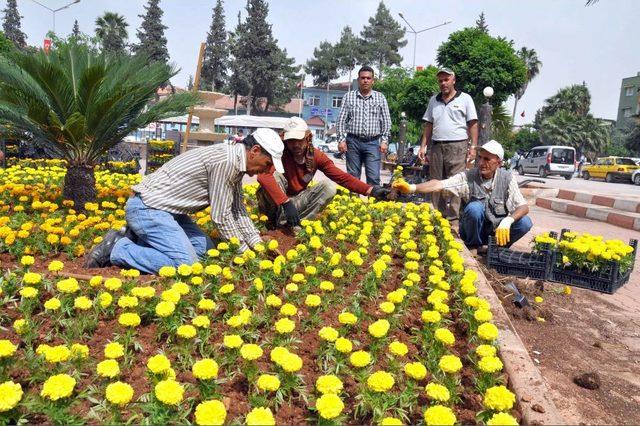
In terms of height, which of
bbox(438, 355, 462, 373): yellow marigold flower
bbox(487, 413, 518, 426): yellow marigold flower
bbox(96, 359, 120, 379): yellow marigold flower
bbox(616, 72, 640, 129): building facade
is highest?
bbox(616, 72, 640, 129): building facade

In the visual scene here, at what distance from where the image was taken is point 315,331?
258cm

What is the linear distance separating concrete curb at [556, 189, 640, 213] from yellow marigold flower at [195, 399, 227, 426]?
11535 mm

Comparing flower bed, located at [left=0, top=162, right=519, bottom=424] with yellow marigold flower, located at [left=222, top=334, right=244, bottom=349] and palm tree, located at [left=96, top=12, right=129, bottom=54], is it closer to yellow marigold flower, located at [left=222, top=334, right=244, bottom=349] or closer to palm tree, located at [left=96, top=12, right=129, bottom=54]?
yellow marigold flower, located at [left=222, top=334, right=244, bottom=349]

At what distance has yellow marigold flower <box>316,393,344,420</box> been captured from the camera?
164 cm

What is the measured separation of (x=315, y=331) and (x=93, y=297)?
125 cm

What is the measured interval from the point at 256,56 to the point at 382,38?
1822 cm

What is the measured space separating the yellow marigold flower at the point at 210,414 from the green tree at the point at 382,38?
63.7m

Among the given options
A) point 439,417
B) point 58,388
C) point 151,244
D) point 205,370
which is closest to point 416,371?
point 439,417

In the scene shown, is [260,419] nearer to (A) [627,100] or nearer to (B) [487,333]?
(B) [487,333]

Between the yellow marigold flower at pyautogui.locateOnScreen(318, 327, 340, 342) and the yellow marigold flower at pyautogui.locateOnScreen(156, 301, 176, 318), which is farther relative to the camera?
the yellow marigold flower at pyautogui.locateOnScreen(156, 301, 176, 318)

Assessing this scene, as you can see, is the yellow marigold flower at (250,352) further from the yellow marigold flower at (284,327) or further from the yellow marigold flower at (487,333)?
the yellow marigold flower at (487,333)

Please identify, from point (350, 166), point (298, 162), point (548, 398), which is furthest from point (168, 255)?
point (350, 166)

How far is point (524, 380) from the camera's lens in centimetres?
224

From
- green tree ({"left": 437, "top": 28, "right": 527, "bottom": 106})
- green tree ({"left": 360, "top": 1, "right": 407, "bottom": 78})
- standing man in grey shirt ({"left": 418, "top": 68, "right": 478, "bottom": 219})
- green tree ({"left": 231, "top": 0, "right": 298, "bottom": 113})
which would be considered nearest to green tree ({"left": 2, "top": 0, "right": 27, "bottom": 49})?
green tree ({"left": 231, "top": 0, "right": 298, "bottom": 113})
